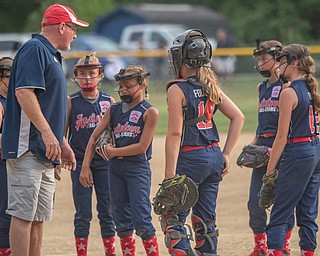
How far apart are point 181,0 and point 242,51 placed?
1109 inches

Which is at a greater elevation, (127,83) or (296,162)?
(127,83)

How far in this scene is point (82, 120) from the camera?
26.5 feet

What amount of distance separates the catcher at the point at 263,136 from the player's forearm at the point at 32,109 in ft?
7.60

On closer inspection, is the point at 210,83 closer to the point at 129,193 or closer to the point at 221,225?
the point at 129,193

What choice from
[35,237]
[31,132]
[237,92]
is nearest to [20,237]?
[35,237]

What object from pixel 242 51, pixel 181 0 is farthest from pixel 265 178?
pixel 181 0

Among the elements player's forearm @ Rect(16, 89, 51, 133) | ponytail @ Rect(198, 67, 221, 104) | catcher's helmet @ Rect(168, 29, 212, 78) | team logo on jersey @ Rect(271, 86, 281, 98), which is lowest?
player's forearm @ Rect(16, 89, 51, 133)

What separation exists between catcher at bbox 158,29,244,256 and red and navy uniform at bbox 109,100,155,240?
2.27 ft

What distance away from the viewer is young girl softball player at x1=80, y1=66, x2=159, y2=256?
7.35 metres

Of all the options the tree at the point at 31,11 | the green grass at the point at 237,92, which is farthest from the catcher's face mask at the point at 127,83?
the tree at the point at 31,11

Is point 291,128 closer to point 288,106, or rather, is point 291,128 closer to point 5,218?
point 288,106

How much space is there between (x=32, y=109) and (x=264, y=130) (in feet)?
8.32

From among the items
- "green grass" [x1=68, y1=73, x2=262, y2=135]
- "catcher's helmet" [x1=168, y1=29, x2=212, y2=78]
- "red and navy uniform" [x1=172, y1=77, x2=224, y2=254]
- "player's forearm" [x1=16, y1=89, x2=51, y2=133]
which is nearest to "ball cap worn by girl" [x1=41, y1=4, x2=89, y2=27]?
"player's forearm" [x1=16, y1=89, x2=51, y2=133]

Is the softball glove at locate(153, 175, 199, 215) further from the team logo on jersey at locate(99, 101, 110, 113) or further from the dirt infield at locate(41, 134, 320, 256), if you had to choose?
the team logo on jersey at locate(99, 101, 110, 113)
